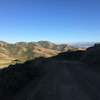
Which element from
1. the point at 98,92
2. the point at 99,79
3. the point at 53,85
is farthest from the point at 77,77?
the point at 98,92

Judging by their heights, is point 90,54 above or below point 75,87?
above

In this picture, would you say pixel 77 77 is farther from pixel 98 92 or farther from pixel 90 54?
pixel 90 54

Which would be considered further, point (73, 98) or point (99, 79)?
point (99, 79)

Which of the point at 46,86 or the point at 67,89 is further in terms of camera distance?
the point at 46,86

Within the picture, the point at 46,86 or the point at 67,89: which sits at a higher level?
the point at 67,89

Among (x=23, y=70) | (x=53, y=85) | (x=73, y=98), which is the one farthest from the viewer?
(x=23, y=70)

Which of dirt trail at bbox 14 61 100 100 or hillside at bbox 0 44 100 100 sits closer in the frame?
dirt trail at bbox 14 61 100 100

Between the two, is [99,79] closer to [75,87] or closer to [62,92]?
[75,87]

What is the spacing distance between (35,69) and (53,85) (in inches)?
466

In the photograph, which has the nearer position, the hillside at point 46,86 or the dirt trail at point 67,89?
the dirt trail at point 67,89

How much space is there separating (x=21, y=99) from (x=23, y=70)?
442 inches

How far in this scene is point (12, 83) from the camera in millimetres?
33094

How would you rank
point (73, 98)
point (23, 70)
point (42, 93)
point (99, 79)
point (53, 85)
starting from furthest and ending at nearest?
point (23, 70) → point (99, 79) → point (53, 85) → point (42, 93) → point (73, 98)

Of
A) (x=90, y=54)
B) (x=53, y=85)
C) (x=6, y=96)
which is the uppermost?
(x=90, y=54)
